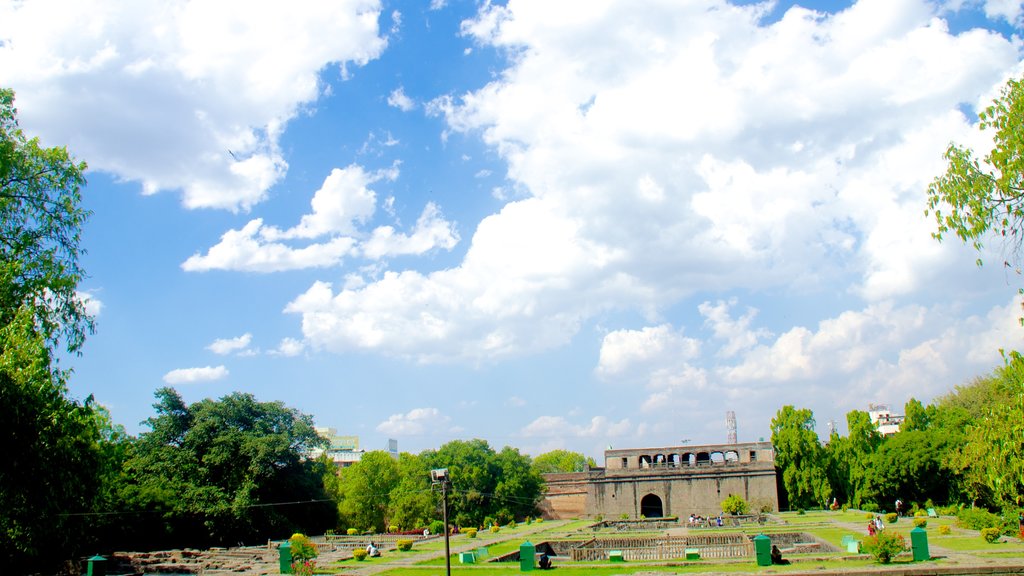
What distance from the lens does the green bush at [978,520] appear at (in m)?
19.2

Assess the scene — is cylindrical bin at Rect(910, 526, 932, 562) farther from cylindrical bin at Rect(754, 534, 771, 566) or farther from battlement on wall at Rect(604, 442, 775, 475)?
battlement on wall at Rect(604, 442, 775, 475)

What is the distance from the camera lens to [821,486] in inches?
1575

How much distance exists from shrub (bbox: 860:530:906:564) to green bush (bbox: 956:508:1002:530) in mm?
4942

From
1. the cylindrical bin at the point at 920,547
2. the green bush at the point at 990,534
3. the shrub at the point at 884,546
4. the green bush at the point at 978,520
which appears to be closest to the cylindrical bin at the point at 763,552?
the shrub at the point at 884,546

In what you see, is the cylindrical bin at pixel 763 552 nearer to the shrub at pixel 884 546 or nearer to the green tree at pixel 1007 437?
the shrub at pixel 884 546

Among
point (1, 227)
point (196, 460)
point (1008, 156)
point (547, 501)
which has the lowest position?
point (547, 501)

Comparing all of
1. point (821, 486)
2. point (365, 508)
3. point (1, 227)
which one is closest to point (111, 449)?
point (1, 227)

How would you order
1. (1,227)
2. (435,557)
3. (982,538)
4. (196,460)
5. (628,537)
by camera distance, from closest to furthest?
1. (1,227)
2. (982,538)
3. (435,557)
4. (628,537)
5. (196,460)

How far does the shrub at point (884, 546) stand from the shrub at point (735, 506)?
1076 inches

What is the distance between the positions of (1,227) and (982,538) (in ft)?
73.3

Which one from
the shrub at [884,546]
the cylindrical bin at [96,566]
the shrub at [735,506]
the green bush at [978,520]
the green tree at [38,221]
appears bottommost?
the shrub at [735,506]

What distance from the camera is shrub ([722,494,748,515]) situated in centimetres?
4128

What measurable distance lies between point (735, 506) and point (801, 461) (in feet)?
14.7

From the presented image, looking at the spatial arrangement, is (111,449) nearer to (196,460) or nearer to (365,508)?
(196,460)
